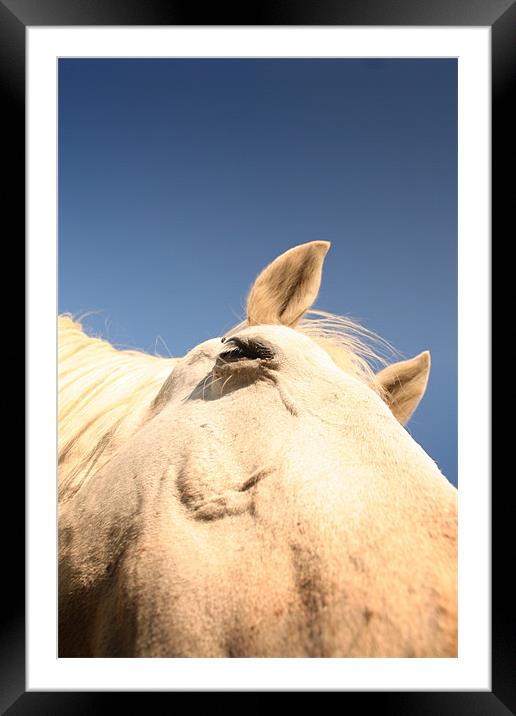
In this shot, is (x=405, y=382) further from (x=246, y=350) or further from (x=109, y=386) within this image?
(x=109, y=386)

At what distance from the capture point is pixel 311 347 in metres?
1.93

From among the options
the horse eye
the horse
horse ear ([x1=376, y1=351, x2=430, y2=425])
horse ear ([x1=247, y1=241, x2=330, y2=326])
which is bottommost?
the horse

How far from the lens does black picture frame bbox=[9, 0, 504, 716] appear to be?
6.08 feet

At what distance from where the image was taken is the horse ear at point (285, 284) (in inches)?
87.2

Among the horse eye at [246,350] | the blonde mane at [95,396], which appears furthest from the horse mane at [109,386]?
the horse eye at [246,350]

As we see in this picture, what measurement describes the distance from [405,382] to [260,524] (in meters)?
1.28

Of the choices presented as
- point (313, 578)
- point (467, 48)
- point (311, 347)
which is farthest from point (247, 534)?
point (467, 48)

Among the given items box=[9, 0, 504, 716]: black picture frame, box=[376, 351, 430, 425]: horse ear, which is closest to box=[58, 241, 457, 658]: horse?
box=[9, 0, 504, 716]: black picture frame

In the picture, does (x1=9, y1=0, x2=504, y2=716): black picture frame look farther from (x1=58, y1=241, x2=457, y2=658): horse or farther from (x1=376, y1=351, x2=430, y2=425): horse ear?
(x1=376, y1=351, x2=430, y2=425): horse ear

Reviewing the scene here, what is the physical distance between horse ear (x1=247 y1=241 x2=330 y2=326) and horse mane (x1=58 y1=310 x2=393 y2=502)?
232 mm

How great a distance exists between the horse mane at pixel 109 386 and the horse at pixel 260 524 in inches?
1.3

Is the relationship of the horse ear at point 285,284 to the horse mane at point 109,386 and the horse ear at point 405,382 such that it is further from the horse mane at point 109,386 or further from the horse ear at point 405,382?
the horse ear at point 405,382

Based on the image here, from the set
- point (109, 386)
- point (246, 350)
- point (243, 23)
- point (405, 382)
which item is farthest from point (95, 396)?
point (243, 23)

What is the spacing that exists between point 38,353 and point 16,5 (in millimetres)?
1336
